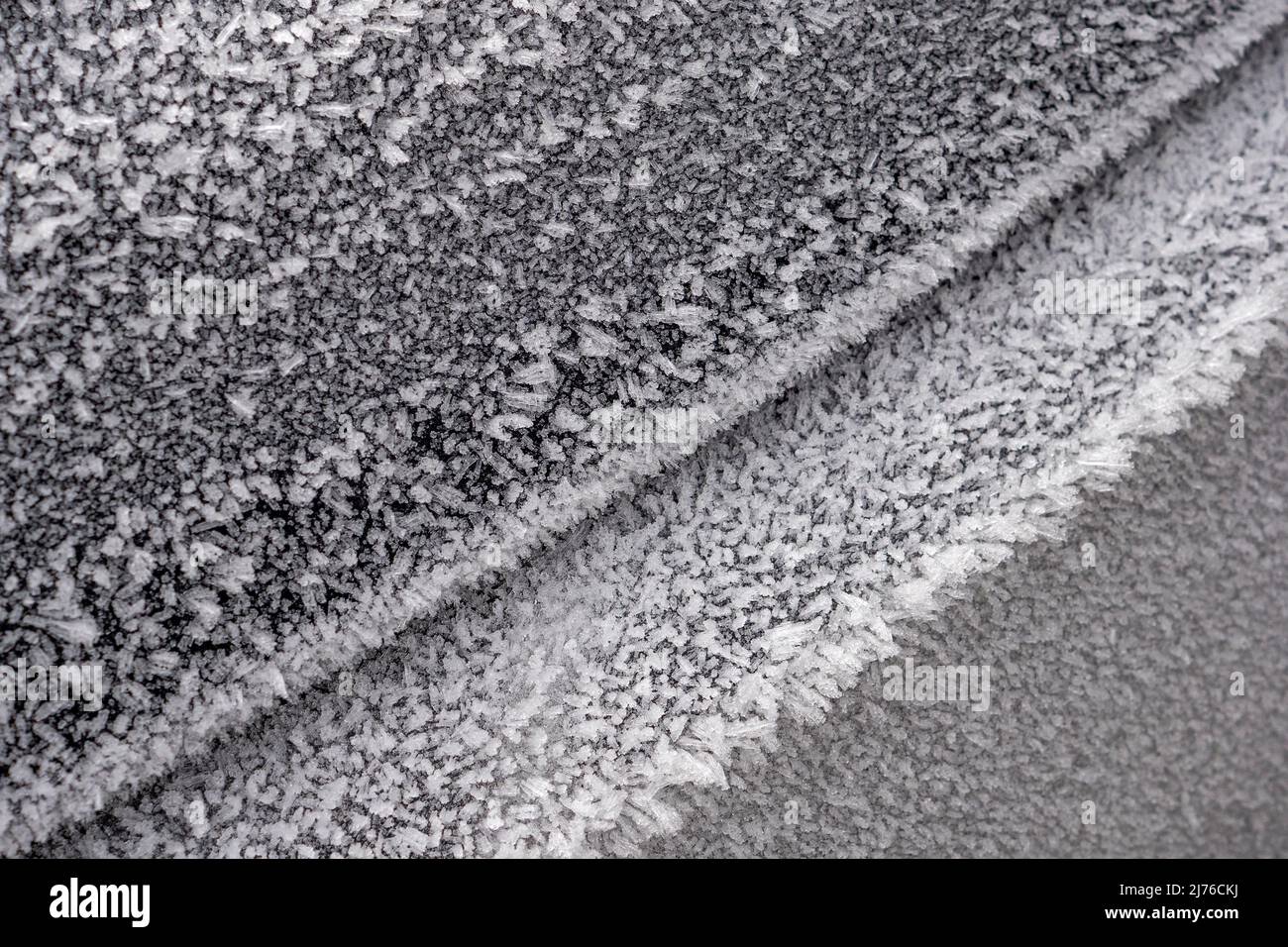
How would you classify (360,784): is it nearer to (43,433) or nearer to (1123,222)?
(43,433)

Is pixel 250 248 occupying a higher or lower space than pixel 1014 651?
higher

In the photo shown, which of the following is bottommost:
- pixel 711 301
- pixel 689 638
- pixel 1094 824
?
pixel 1094 824

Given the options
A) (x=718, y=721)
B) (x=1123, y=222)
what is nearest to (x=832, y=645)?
(x=718, y=721)
